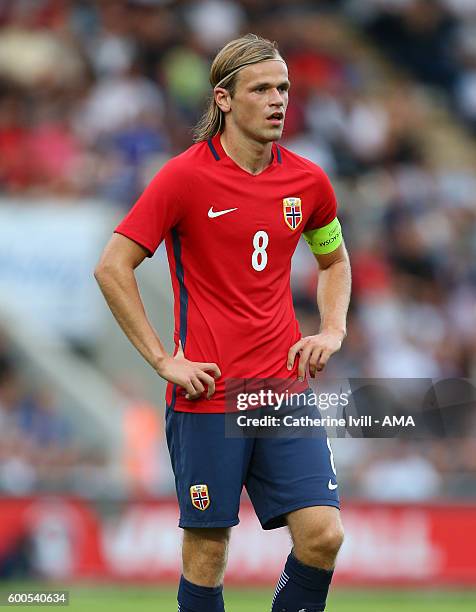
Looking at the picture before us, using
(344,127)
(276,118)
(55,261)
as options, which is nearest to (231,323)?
(276,118)

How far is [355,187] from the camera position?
527 inches

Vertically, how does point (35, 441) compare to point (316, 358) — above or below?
above

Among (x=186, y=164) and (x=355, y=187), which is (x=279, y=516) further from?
(x=355, y=187)

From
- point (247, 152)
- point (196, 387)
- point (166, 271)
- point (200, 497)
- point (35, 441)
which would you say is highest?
point (166, 271)

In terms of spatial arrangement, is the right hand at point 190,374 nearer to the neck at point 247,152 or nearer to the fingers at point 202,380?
the fingers at point 202,380

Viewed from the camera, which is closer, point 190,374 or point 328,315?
point 190,374

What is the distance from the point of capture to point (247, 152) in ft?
18.4

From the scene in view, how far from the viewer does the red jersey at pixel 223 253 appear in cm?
546

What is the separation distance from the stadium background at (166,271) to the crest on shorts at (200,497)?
430 cm

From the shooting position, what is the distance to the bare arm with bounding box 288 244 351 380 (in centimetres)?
553

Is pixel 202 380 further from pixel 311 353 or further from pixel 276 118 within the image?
pixel 276 118

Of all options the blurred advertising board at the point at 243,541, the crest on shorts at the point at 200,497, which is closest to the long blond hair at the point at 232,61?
the crest on shorts at the point at 200,497

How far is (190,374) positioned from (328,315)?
781 millimetres

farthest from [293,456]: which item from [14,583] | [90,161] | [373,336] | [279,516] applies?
[90,161]
